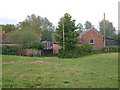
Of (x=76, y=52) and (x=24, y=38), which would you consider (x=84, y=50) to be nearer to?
(x=76, y=52)

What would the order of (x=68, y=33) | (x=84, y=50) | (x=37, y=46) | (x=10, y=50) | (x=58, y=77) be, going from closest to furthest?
(x=58, y=77) < (x=10, y=50) < (x=68, y=33) < (x=37, y=46) < (x=84, y=50)

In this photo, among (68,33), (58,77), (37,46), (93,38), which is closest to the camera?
(58,77)

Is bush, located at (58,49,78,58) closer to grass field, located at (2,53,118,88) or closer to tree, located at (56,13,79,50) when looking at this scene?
tree, located at (56,13,79,50)

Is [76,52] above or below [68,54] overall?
above

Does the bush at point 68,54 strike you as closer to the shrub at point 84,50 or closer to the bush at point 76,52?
the bush at point 76,52

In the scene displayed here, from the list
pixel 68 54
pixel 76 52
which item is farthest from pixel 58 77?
pixel 76 52

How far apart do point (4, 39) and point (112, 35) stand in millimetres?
40910

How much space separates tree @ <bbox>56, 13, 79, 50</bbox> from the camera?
1133 inches

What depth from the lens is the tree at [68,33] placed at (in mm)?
28781

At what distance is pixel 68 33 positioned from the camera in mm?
29156

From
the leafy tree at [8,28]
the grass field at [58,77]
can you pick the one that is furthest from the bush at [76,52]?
the leafy tree at [8,28]

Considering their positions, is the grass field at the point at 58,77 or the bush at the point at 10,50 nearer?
the grass field at the point at 58,77

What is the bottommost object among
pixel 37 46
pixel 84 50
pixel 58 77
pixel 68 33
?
pixel 58 77

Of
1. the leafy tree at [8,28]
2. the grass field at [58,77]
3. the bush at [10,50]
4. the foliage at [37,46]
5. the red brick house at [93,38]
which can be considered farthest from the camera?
the leafy tree at [8,28]
